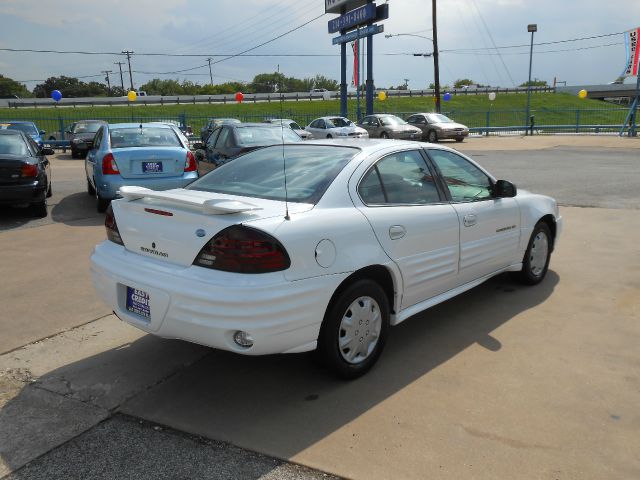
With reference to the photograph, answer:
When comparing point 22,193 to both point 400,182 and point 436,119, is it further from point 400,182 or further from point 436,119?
point 436,119

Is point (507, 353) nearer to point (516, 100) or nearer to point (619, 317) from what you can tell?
point (619, 317)

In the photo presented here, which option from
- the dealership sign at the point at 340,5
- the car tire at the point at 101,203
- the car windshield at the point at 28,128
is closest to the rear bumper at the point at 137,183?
the car tire at the point at 101,203

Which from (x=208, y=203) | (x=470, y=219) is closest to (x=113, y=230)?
(x=208, y=203)

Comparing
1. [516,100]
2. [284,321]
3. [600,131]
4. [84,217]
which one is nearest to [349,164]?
[284,321]

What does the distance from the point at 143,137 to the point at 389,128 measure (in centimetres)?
1830

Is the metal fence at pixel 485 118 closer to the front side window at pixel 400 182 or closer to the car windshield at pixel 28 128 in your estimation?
the car windshield at pixel 28 128

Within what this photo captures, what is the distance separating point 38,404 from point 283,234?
187cm

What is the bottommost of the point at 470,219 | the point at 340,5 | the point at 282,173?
the point at 470,219

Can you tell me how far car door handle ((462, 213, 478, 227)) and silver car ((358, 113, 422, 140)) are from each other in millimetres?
22060

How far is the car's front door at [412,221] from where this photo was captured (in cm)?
363

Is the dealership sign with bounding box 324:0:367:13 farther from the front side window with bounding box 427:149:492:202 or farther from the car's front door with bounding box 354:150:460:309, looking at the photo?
the car's front door with bounding box 354:150:460:309

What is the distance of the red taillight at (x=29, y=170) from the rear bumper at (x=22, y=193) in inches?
5.7

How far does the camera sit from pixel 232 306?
115 inches

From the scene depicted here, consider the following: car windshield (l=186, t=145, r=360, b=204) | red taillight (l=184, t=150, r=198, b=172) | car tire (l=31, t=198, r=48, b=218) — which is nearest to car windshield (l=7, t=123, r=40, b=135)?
car tire (l=31, t=198, r=48, b=218)
